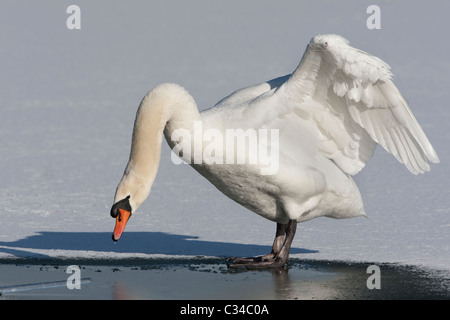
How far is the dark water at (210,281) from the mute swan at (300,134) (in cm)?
36

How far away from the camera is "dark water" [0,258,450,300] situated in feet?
21.8

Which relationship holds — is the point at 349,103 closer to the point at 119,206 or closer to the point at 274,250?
the point at 274,250

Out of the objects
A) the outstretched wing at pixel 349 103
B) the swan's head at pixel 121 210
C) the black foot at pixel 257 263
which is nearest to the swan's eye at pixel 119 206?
the swan's head at pixel 121 210

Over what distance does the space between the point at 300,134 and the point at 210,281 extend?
1712mm

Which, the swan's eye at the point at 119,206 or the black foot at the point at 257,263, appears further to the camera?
the black foot at the point at 257,263

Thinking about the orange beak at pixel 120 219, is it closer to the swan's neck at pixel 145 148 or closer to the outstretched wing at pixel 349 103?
the swan's neck at pixel 145 148

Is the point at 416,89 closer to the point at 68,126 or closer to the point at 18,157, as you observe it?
the point at 68,126

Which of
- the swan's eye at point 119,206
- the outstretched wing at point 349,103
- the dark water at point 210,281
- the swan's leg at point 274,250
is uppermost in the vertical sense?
the outstretched wing at point 349,103

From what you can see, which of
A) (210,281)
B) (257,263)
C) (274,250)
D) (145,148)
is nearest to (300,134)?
(274,250)

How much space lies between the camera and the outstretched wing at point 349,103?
755cm

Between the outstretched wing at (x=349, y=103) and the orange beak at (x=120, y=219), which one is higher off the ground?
the outstretched wing at (x=349, y=103)

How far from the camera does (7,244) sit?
28.2 feet
